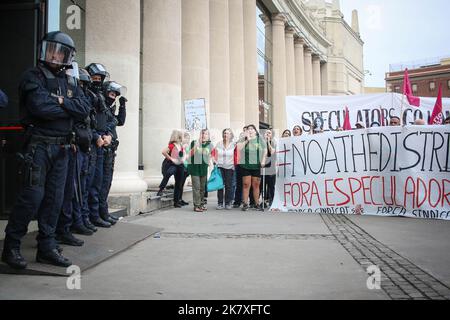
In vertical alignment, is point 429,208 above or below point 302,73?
below

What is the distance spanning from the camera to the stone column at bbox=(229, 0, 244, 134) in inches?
743

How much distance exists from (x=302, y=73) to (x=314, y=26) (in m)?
6.13

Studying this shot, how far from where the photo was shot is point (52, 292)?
362 cm

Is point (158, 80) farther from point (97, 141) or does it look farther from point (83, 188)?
point (83, 188)

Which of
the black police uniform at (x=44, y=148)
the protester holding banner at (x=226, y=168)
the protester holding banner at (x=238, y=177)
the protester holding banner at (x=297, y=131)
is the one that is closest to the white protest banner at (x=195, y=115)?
the protester holding banner at (x=226, y=168)

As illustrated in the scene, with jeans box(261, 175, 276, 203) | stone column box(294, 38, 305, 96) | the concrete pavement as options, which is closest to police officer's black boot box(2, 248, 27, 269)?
the concrete pavement

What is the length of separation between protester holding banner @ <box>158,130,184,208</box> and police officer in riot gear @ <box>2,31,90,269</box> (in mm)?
6176

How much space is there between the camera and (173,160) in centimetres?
1072

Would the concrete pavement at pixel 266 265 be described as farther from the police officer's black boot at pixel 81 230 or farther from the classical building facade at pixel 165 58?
the classical building facade at pixel 165 58

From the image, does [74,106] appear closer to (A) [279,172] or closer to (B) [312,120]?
(A) [279,172]

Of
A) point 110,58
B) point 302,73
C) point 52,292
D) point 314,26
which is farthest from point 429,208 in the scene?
point 314,26

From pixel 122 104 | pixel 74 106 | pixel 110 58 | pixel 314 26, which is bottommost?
pixel 74 106

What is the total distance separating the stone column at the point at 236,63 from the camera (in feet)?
61.9
